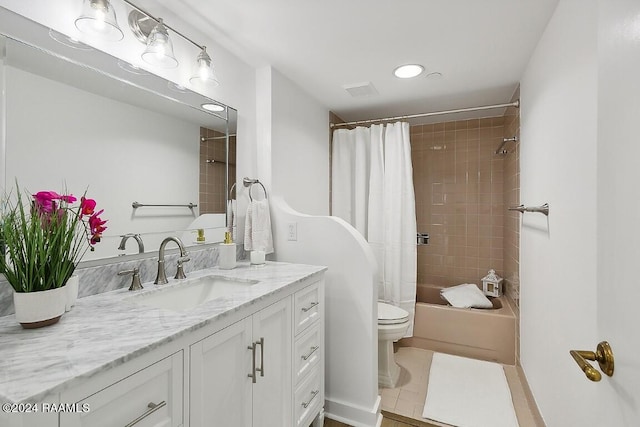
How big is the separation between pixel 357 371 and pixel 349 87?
2.05 m

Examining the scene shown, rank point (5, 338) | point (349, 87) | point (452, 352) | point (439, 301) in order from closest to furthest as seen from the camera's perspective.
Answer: point (5, 338) < point (349, 87) < point (452, 352) < point (439, 301)

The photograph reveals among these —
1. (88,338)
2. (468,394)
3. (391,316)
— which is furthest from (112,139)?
(468,394)

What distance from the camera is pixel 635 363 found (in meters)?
0.52

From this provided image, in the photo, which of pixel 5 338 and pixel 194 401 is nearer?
pixel 5 338

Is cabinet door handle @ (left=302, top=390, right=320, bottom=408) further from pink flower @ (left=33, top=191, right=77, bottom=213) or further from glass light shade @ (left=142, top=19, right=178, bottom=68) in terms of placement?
glass light shade @ (left=142, top=19, right=178, bottom=68)

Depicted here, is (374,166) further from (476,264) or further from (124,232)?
(124,232)

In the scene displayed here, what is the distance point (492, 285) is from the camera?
2.95 m

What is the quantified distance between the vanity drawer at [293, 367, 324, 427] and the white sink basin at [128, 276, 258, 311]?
1.96 feet

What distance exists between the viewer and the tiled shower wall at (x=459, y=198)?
317 cm

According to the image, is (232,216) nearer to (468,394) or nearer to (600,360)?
(600,360)

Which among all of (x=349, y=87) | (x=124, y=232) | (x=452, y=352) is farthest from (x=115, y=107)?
(x=452, y=352)

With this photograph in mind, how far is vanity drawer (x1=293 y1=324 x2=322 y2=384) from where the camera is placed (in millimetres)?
1481

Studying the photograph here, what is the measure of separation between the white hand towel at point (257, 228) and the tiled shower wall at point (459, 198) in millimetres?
2143

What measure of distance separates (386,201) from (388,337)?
114cm
